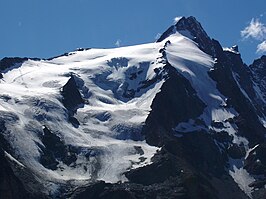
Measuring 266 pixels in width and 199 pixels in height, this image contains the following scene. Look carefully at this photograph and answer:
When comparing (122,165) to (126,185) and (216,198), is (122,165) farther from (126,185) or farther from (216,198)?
(216,198)

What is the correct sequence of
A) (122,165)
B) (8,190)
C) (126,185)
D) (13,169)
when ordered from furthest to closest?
(122,165) < (126,185) < (13,169) < (8,190)

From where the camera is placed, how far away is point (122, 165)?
196625 mm

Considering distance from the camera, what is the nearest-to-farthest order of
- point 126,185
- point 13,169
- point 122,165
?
point 13,169, point 126,185, point 122,165

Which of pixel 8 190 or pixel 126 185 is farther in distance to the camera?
pixel 126 185

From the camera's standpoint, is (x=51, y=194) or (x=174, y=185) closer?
(x=51, y=194)

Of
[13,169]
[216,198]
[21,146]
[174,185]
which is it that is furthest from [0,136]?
[216,198]

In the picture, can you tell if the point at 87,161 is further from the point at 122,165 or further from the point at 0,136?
the point at 0,136

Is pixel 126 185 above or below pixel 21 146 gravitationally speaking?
below

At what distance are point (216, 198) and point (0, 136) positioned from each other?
62.3 m

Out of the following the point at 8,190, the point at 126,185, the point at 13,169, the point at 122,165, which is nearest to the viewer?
the point at 8,190

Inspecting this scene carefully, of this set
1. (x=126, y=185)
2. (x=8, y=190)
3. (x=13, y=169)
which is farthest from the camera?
(x=126, y=185)

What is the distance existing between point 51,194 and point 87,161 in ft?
93.6

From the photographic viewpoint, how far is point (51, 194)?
170875mm

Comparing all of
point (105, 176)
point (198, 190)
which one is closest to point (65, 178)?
point (105, 176)
